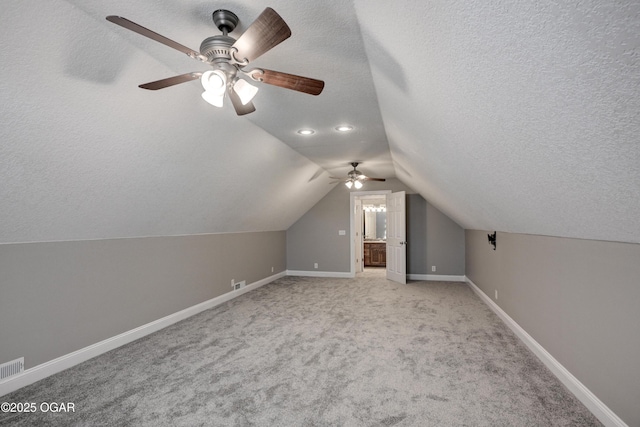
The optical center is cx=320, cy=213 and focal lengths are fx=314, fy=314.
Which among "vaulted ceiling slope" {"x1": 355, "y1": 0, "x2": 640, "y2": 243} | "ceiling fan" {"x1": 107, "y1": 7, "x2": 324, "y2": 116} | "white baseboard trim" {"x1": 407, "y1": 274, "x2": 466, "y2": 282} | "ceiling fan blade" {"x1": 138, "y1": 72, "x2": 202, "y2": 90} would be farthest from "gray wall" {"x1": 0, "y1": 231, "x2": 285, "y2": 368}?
"white baseboard trim" {"x1": 407, "y1": 274, "x2": 466, "y2": 282}

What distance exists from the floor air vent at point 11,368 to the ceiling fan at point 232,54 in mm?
2555

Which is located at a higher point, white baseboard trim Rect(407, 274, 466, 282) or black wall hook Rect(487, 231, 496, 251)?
black wall hook Rect(487, 231, 496, 251)

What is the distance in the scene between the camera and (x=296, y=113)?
3.27 meters

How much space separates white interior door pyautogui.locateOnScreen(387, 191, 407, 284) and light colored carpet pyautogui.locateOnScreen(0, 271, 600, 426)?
2.38 metres

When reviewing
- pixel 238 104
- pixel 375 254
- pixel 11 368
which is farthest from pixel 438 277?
pixel 11 368

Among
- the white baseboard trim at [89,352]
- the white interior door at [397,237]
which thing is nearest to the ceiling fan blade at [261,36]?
the white baseboard trim at [89,352]

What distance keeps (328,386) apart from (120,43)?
9.42ft

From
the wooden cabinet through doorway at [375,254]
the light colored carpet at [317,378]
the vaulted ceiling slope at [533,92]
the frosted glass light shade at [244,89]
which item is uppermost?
the frosted glass light shade at [244,89]

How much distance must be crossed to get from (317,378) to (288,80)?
93.7 inches

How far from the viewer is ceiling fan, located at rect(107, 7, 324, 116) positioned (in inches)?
56.1

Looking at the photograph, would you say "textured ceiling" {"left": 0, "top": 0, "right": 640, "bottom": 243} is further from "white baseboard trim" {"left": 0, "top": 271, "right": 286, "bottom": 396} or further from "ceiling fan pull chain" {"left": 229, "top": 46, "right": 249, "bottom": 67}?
"white baseboard trim" {"left": 0, "top": 271, "right": 286, "bottom": 396}

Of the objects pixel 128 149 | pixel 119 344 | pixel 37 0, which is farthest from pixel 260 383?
pixel 37 0

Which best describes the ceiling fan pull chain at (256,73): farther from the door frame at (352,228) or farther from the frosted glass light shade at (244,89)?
the door frame at (352,228)

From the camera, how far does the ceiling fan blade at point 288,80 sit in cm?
180
